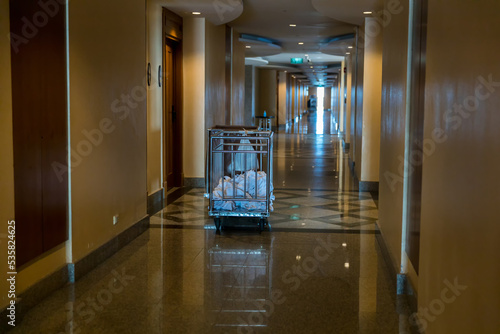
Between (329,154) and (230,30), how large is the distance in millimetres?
4681

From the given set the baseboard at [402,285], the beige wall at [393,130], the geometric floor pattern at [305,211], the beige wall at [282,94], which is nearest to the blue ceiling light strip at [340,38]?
the geometric floor pattern at [305,211]

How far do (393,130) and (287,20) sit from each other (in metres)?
7.04

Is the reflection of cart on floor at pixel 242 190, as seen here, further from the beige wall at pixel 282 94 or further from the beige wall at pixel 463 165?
the beige wall at pixel 282 94

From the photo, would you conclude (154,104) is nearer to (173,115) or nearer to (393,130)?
(173,115)

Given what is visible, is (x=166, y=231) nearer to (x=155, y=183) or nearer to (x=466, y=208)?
(x=155, y=183)

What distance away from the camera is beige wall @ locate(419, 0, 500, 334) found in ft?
6.56

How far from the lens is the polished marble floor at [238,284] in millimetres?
3816

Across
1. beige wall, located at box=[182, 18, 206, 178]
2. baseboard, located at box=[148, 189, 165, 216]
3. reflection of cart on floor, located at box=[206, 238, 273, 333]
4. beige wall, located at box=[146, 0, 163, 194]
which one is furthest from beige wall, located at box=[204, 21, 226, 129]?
reflection of cart on floor, located at box=[206, 238, 273, 333]

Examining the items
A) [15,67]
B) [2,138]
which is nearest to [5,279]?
[2,138]

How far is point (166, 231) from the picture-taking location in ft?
21.6

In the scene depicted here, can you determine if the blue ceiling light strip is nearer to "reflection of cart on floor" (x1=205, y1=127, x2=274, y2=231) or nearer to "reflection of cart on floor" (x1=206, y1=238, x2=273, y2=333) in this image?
"reflection of cart on floor" (x1=205, y1=127, x2=274, y2=231)

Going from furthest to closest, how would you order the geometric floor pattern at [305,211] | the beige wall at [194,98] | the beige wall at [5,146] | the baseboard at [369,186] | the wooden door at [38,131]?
1. the beige wall at [194,98]
2. the baseboard at [369,186]
3. the geometric floor pattern at [305,211]
4. the wooden door at [38,131]
5. the beige wall at [5,146]

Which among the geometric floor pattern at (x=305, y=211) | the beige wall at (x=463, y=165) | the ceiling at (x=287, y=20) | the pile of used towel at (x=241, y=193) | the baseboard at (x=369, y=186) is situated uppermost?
the ceiling at (x=287, y=20)

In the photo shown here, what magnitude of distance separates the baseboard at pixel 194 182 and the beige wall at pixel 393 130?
432cm
